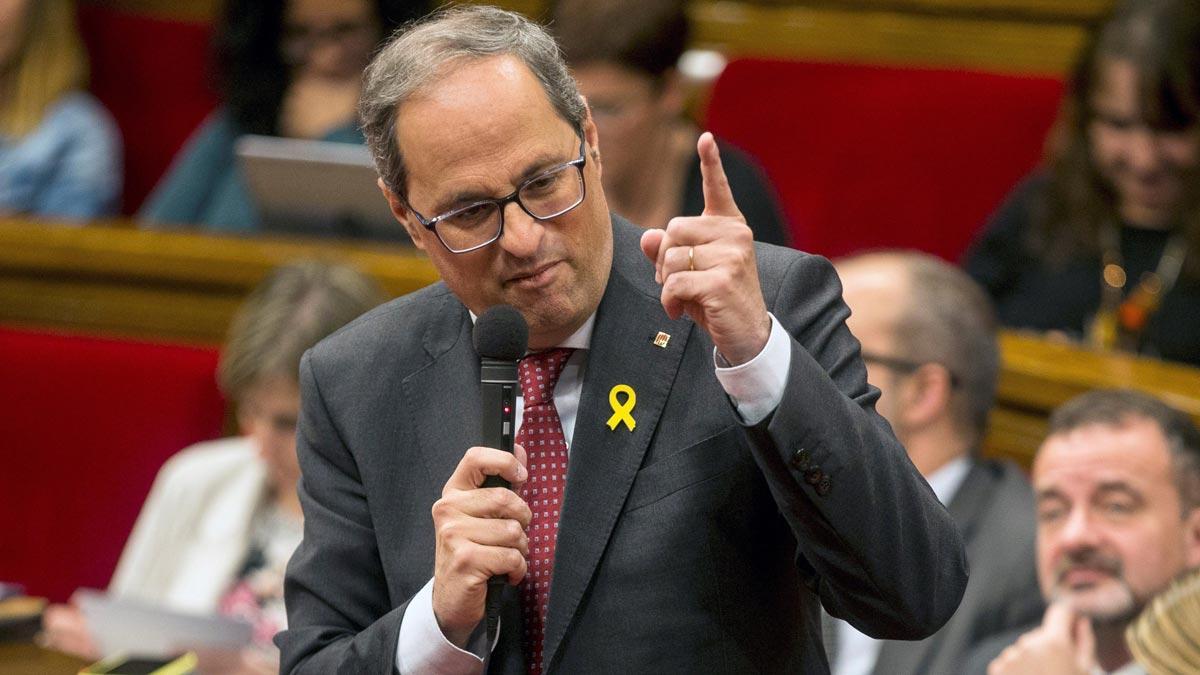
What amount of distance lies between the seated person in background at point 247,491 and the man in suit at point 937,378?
0.78m

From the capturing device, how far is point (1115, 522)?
6.15ft

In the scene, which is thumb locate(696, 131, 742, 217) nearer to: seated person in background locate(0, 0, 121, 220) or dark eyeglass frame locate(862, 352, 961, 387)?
dark eyeglass frame locate(862, 352, 961, 387)

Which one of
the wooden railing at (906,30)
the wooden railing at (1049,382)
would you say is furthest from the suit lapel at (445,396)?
the wooden railing at (906,30)

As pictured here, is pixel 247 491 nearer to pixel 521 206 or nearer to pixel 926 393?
pixel 926 393

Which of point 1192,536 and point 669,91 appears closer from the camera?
point 1192,536

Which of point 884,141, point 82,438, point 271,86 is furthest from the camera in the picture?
point 271,86

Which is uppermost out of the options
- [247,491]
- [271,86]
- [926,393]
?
[271,86]

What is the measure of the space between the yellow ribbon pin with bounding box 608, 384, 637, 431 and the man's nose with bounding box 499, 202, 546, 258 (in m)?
0.12

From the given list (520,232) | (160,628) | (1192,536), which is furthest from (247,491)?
(520,232)

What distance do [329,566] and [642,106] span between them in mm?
1431

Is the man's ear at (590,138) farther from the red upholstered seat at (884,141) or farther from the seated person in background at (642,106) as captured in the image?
the red upholstered seat at (884,141)

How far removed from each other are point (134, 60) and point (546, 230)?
258cm

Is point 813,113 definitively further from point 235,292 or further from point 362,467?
→ point 362,467

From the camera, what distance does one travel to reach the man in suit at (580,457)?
3.45 ft
